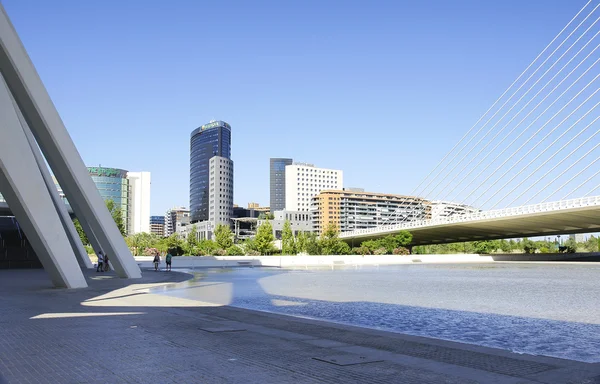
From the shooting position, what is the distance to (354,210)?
18362cm

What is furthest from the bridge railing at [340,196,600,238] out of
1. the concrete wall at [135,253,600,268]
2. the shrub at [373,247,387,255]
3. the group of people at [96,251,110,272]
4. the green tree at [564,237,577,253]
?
the group of people at [96,251,110,272]

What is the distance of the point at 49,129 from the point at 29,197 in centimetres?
445

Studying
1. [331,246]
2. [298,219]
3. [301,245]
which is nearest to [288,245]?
[301,245]

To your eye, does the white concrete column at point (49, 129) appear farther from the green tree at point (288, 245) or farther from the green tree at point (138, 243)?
the green tree at point (288, 245)

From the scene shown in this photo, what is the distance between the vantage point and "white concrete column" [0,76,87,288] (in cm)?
1561

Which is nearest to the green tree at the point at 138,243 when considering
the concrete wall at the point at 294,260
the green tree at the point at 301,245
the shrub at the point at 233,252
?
the shrub at the point at 233,252

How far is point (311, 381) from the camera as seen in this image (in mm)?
5961

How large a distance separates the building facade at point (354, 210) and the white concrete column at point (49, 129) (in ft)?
500

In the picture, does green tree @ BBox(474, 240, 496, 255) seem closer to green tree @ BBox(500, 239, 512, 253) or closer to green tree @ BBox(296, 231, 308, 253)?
green tree @ BBox(500, 239, 512, 253)

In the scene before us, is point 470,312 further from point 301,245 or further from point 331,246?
A: point 301,245

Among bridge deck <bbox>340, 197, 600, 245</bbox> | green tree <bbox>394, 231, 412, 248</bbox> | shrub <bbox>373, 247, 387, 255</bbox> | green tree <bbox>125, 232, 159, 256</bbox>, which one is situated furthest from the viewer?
green tree <bbox>394, 231, 412, 248</bbox>

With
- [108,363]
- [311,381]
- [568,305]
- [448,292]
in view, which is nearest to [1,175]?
[108,363]

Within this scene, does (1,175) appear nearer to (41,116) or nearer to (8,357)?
(41,116)

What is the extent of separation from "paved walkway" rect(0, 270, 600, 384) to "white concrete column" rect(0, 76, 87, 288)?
5691 millimetres
